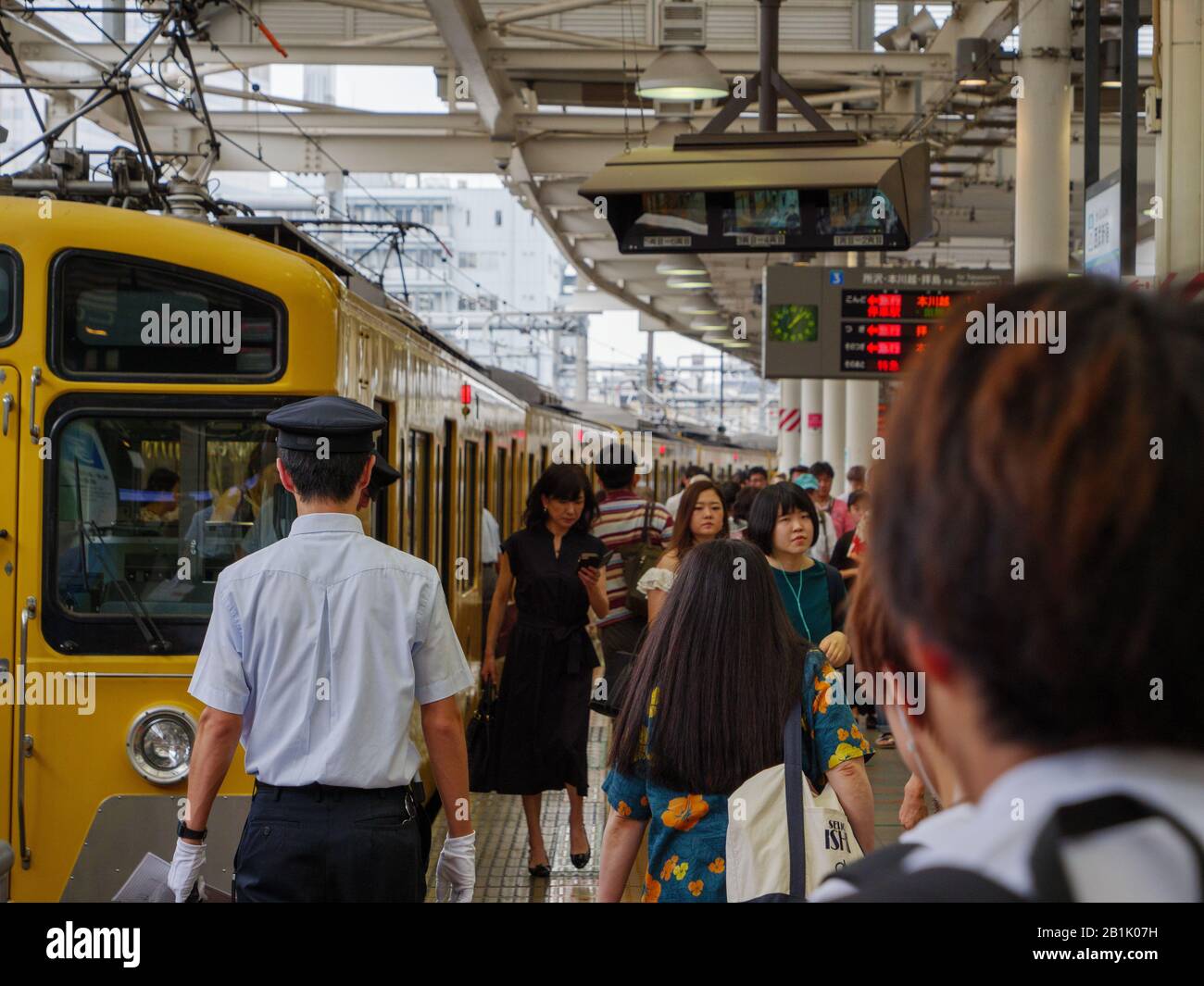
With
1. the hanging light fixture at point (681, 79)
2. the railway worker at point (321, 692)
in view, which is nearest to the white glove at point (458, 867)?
the railway worker at point (321, 692)

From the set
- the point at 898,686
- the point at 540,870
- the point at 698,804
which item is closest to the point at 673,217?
the point at 540,870

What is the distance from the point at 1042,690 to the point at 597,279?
88.7ft

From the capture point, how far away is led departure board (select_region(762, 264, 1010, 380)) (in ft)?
39.2

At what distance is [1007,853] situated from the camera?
3.06 ft

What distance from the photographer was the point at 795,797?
9.98 ft

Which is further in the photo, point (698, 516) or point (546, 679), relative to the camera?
point (546, 679)

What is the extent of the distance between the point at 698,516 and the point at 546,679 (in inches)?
46.4

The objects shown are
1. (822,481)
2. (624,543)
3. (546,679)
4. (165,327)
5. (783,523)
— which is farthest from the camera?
(822,481)

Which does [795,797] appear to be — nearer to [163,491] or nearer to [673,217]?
[163,491]

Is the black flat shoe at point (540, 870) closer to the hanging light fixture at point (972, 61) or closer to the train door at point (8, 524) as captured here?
the train door at point (8, 524)

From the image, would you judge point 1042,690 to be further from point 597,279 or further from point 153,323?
point 597,279
